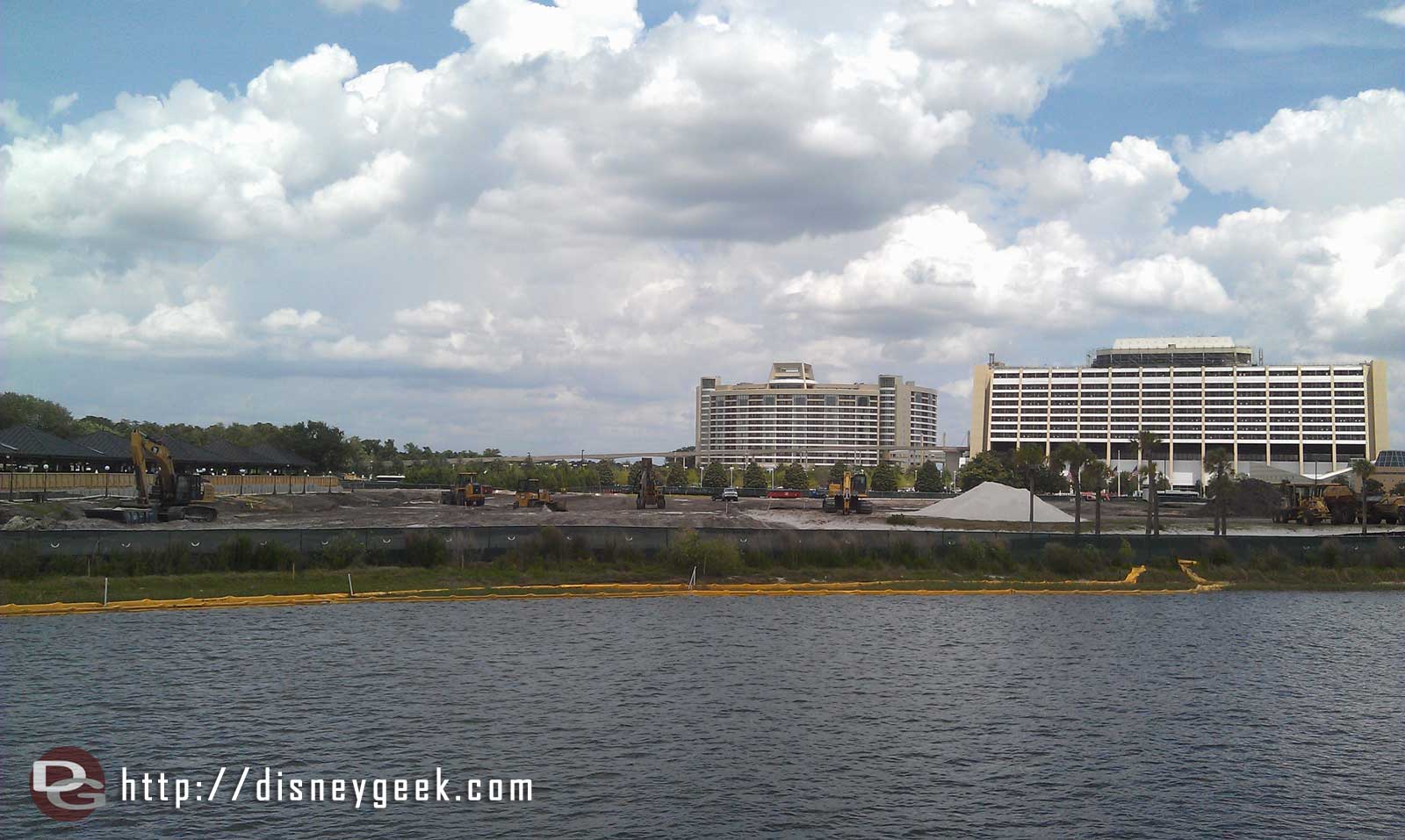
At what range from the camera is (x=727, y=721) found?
95.3ft

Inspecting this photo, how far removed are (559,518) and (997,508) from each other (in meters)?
43.3

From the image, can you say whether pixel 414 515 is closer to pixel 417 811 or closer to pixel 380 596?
pixel 380 596

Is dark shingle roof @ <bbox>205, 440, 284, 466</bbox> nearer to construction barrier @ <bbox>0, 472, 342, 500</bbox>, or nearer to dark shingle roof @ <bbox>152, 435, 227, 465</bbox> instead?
dark shingle roof @ <bbox>152, 435, 227, 465</bbox>

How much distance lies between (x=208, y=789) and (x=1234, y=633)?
38.2 metres

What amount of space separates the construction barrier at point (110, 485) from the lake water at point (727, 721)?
7549cm

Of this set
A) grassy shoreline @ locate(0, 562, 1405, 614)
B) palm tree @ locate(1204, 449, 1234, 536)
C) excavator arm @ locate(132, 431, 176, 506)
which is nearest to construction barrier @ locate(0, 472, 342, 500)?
excavator arm @ locate(132, 431, 176, 506)

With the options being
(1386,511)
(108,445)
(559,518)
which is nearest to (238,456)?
(108,445)

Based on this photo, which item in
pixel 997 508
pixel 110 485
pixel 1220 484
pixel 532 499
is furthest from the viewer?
pixel 532 499

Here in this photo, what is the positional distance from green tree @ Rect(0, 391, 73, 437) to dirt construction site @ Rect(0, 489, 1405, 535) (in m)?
58.4

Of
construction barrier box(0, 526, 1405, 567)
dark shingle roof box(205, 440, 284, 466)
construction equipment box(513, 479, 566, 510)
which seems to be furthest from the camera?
dark shingle roof box(205, 440, 284, 466)

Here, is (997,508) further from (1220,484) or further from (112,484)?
(112,484)

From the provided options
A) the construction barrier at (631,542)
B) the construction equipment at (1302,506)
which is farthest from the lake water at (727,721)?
the construction equipment at (1302,506)

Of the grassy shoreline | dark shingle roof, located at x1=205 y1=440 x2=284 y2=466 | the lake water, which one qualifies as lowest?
the lake water

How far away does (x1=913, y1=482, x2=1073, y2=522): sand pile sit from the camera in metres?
110
